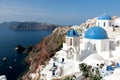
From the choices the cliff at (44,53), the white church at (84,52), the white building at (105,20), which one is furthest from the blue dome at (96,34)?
the cliff at (44,53)

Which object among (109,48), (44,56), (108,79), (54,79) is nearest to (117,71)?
(108,79)

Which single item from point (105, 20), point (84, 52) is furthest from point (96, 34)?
point (105, 20)

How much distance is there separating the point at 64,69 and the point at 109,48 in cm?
681

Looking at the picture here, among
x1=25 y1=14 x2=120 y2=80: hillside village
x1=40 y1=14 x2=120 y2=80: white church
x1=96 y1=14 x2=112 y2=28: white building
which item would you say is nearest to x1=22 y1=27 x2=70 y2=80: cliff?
x1=96 y1=14 x2=112 y2=28: white building

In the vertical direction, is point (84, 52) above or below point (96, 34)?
below

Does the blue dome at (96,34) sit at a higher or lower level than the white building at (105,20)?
lower

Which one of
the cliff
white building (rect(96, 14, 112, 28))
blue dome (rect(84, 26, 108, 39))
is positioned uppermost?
white building (rect(96, 14, 112, 28))

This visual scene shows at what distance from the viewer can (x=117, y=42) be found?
34.8m

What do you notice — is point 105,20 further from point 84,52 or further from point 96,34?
point 84,52

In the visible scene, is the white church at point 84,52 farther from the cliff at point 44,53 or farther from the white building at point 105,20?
the cliff at point 44,53

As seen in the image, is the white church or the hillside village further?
the white church

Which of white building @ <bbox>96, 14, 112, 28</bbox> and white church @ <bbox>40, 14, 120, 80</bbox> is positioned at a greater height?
white building @ <bbox>96, 14, 112, 28</bbox>

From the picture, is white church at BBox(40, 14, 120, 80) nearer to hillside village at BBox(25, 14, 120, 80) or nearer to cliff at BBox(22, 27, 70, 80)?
hillside village at BBox(25, 14, 120, 80)

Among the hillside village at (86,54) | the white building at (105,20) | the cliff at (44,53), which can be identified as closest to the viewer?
the hillside village at (86,54)
